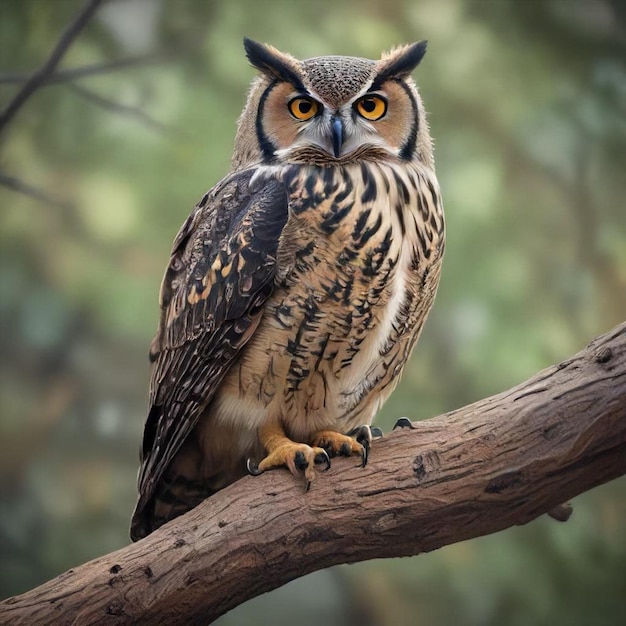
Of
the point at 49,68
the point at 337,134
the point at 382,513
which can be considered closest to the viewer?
the point at 382,513

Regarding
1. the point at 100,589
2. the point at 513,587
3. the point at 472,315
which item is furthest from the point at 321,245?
the point at 513,587

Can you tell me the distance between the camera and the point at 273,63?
65.9 inches

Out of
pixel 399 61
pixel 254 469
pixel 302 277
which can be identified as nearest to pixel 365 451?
pixel 254 469

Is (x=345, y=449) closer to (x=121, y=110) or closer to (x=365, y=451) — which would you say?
(x=365, y=451)

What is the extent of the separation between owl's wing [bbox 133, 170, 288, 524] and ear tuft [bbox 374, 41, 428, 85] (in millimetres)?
354

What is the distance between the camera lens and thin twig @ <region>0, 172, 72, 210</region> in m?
2.57

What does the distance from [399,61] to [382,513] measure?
97 centimetres

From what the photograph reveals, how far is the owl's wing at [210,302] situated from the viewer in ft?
5.11

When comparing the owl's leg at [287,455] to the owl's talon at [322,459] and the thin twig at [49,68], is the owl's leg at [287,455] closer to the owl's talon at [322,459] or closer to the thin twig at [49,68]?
the owl's talon at [322,459]

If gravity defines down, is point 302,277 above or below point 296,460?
above

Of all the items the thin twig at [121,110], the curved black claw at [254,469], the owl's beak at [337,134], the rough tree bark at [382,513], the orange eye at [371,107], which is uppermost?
the thin twig at [121,110]

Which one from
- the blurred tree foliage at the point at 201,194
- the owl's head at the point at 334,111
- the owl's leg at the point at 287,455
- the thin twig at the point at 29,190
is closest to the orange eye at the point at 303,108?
the owl's head at the point at 334,111

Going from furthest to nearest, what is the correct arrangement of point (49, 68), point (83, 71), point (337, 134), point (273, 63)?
point (83, 71)
point (49, 68)
point (273, 63)
point (337, 134)

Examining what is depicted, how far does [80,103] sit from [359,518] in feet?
6.37
